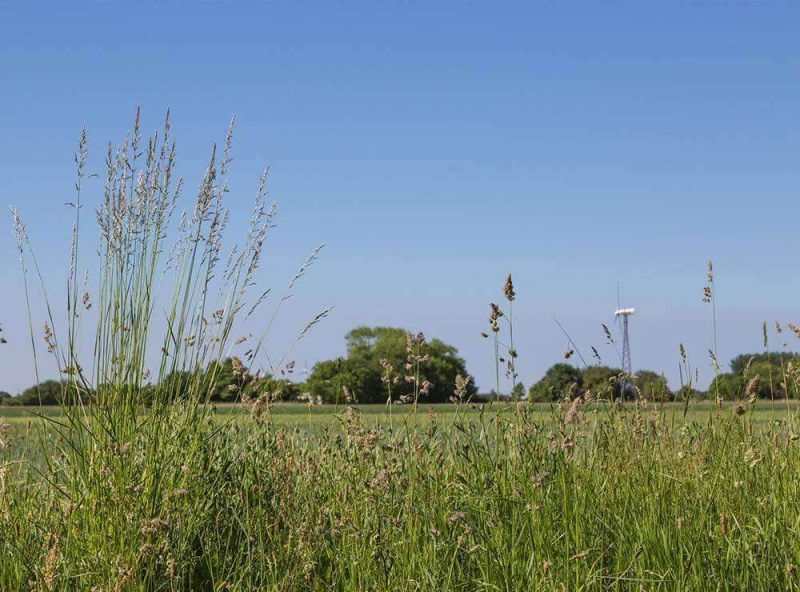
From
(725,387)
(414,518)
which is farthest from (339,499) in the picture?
(725,387)

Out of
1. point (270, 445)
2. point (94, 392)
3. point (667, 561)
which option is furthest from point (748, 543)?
point (94, 392)

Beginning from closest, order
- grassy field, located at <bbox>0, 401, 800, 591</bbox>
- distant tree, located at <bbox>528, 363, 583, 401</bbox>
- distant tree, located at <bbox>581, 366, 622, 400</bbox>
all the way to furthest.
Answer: grassy field, located at <bbox>0, 401, 800, 591</bbox>
distant tree, located at <bbox>528, 363, 583, 401</bbox>
distant tree, located at <bbox>581, 366, 622, 400</bbox>

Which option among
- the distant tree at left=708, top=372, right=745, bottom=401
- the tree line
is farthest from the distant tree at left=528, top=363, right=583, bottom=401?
the distant tree at left=708, top=372, right=745, bottom=401

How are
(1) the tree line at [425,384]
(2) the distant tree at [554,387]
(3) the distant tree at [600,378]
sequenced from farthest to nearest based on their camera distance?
(3) the distant tree at [600,378] → (2) the distant tree at [554,387] → (1) the tree line at [425,384]

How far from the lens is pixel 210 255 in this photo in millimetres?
4621

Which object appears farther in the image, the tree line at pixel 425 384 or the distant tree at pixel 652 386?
the distant tree at pixel 652 386

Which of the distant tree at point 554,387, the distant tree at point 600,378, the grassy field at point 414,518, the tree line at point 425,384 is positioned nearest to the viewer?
the grassy field at point 414,518

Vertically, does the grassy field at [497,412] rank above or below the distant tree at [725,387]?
below

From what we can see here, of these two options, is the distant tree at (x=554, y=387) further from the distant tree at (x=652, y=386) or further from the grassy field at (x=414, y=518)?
the distant tree at (x=652, y=386)

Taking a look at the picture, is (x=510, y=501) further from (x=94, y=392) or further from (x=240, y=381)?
(x=94, y=392)

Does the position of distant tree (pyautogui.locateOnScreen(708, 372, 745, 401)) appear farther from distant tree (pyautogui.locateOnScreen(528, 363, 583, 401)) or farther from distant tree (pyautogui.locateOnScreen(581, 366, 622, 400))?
distant tree (pyautogui.locateOnScreen(528, 363, 583, 401))

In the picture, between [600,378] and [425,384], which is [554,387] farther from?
[425,384]

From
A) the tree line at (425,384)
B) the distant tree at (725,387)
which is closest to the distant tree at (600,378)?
the tree line at (425,384)

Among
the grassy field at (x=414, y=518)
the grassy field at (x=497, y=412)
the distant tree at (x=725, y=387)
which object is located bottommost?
the grassy field at (x=414, y=518)
